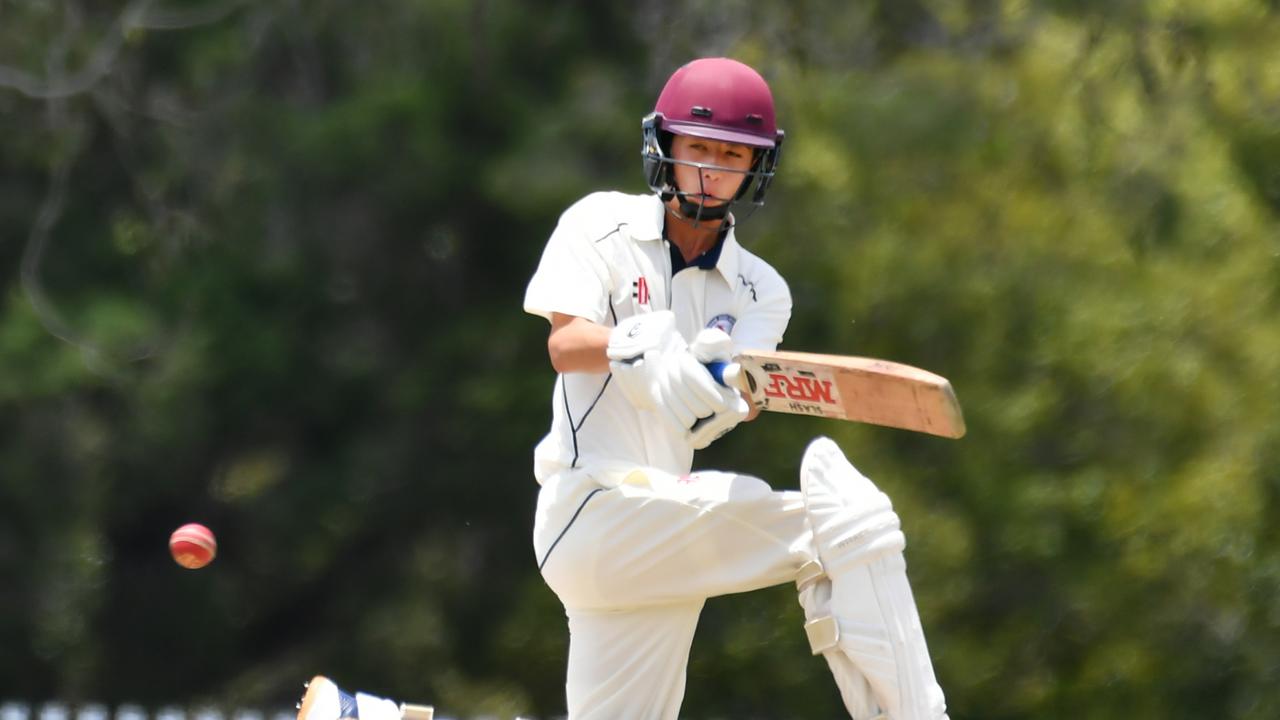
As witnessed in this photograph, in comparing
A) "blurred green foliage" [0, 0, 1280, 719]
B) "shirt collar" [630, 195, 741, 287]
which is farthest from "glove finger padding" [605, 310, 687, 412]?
"blurred green foliage" [0, 0, 1280, 719]

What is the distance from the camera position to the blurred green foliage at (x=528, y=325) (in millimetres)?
9219

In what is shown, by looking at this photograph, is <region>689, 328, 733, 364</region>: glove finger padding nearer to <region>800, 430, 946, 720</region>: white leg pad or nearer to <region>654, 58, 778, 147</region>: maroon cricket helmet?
<region>800, 430, 946, 720</region>: white leg pad

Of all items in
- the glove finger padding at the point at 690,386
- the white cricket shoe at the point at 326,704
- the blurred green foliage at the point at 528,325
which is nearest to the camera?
the glove finger padding at the point at 690,386

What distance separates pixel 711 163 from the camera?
10.7 ft

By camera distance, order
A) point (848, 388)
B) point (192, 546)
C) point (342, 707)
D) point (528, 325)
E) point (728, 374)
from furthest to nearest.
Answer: point (528, 325), point (192, 546), point (342, 707), point (728, 374), point (848, 388)

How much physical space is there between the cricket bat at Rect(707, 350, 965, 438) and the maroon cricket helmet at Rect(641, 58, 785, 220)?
0.44m

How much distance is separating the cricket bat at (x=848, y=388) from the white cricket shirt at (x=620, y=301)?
34cm

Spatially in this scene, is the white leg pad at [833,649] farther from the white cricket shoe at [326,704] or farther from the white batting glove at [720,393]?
the white cricket shoe at [326,704]

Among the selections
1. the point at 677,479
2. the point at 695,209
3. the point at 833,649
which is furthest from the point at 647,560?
the point at 695,209

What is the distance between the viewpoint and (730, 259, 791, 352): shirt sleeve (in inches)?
134

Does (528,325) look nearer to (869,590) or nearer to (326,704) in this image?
(326,704)

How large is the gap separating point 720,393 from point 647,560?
394mm

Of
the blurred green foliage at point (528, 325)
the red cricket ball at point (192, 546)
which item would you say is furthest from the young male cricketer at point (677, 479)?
the blurred green foliage at point (528, 325)

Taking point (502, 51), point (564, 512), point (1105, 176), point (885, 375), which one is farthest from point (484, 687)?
point (885, 375)
